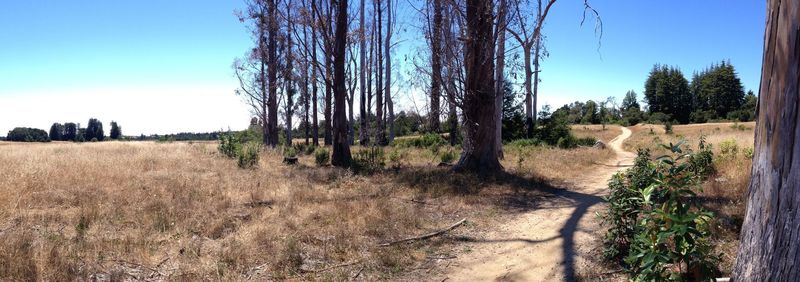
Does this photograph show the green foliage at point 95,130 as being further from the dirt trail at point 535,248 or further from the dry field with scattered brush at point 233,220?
the dirt trail at point 535,248

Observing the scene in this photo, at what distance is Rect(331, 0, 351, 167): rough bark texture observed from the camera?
1446cm

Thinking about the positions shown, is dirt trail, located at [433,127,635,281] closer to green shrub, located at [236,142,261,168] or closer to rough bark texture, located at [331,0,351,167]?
rough bark texture, located at [331,0,351,167]

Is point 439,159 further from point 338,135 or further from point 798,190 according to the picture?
point 798,190

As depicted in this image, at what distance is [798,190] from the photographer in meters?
2.32

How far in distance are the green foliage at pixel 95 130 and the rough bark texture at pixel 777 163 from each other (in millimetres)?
73133

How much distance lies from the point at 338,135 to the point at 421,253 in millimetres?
9603

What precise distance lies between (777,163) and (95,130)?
251ft

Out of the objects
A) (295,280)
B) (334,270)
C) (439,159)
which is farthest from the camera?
(439,159)

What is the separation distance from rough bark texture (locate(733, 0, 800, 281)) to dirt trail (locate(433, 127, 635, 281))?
82.2 inches

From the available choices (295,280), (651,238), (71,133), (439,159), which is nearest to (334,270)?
(295,280)

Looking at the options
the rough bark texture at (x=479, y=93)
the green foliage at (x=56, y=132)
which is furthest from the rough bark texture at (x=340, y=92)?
the green foliage at (x=56, y=132)

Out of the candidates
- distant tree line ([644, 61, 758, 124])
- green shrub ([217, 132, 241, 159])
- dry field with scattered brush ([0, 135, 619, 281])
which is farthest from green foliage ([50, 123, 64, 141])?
distant tree line ([644, 61, 758, 124])

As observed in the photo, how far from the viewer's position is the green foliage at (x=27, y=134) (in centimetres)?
5325

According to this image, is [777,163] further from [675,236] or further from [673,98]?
[673,98]
